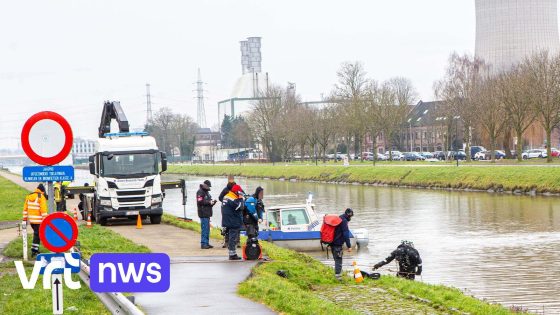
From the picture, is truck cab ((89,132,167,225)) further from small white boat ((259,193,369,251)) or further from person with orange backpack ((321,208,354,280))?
person with orange backpack ((321,208,354,280))

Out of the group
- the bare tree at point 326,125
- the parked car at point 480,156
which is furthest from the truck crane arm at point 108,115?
the bare tree at point 326,125

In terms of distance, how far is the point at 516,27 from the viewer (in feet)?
366

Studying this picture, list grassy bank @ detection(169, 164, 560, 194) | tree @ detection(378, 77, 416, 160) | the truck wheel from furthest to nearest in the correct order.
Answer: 1. tree @ detection(378, 77, 416, 160)
2. grassy bank @ detection(169, 164, 560, 194)
3. the truck wheel

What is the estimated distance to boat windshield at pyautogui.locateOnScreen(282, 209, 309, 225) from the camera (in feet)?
105

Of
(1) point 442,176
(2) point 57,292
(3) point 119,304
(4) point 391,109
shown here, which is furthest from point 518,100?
(2) point 57,292

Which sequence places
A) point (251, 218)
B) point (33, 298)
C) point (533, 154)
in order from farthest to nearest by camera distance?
point (533, 154) → point (251, 218) → point (33, 298)

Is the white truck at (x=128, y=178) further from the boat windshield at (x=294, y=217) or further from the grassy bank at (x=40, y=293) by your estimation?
the grassy bank at (x=40, y=293)

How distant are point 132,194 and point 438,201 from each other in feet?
90.1

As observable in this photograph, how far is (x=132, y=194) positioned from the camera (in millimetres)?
35594

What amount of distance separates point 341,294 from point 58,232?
30.9 feet

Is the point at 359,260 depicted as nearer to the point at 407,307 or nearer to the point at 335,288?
the point at 335,288

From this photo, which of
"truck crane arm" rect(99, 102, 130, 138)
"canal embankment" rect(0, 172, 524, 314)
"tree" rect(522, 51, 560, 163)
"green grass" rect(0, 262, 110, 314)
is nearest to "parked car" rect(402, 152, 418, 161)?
"tree" rect(522, 51, 560, 163)

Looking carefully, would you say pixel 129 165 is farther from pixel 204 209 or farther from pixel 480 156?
pixel 480 156

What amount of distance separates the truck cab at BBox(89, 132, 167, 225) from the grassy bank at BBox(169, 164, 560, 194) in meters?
32.1
